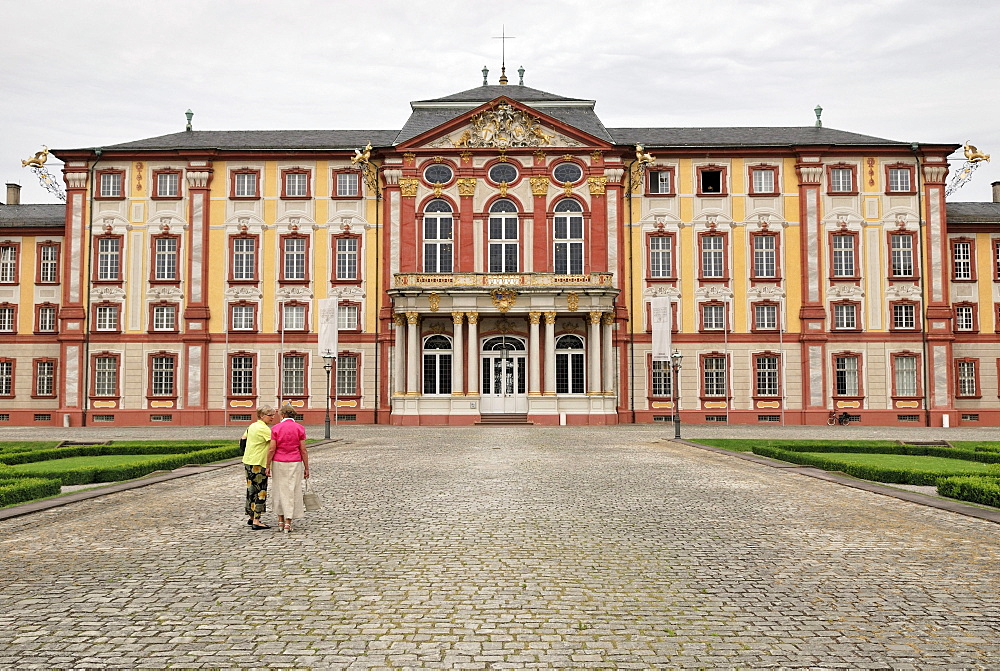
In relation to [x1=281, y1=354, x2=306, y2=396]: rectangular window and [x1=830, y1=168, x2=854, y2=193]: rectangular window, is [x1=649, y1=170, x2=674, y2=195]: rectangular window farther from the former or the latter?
[x1=281, y1=354, x2=306, y2=396]: rectangular window

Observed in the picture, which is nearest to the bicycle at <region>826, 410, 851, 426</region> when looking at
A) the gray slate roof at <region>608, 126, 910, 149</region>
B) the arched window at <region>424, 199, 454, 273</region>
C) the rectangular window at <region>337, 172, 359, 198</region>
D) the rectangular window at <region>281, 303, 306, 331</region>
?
the gray slate roof at <region>608, 126, 910, 149</region>

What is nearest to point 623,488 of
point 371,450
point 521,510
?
point 521,510

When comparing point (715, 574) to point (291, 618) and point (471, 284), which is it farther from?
point (471, 284)

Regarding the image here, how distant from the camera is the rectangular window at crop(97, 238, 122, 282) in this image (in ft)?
158

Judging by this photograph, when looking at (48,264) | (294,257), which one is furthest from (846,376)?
(48,264)

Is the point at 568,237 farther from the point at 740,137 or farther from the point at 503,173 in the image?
the point at 740,137

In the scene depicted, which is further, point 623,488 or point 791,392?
point 791,392

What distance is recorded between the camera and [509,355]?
154ft

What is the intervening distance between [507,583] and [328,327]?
31.8 m

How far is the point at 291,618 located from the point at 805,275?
44.9 meters

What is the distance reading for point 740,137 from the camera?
50.6 m

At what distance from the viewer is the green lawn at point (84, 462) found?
68.0ft

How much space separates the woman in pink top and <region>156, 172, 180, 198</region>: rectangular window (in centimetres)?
4055

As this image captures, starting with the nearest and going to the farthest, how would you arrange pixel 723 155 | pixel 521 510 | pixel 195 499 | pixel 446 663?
pixel 446 663 < pixel 521 510 < pixel 195 499 < pixel 723 155
